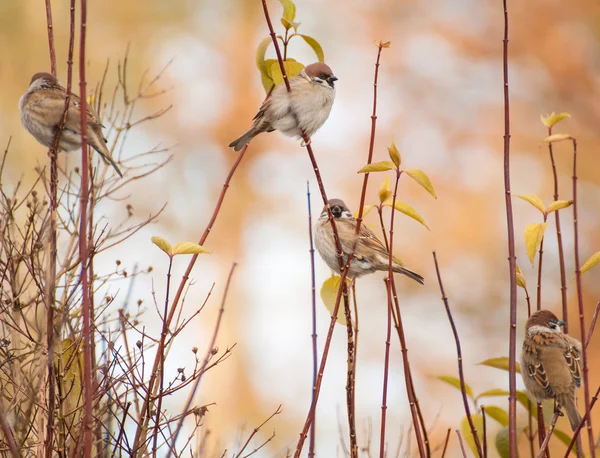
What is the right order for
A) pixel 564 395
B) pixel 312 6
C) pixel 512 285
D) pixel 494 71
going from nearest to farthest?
pixel 512 285 → pixel 564 395 → pixel 494 71 → pixel 312 6

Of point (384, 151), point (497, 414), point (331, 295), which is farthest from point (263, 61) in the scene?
point (384, 151)

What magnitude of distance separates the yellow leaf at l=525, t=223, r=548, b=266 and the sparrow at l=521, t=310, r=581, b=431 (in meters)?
0.62

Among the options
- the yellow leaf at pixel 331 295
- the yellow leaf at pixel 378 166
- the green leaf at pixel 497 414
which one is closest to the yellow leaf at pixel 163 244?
the yellow leaf at pixel 378 166

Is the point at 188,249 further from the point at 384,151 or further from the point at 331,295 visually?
the point at 384,151

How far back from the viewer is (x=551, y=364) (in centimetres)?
250

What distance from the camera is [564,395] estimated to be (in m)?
2.39

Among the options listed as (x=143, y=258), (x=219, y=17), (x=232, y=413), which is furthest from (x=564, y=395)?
(x=219, y=17)

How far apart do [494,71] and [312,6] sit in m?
2.74

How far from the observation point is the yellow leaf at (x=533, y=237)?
166cm

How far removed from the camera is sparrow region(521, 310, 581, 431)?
7.52 ft

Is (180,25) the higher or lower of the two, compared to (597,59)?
higher

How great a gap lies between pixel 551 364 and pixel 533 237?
99 centimetres

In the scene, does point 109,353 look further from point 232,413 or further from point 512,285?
point 232,413

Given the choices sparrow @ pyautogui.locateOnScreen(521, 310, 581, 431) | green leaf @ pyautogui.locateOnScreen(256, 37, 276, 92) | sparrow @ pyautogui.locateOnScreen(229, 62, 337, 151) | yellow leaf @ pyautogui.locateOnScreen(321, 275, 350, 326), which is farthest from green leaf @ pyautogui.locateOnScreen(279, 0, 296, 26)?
sparrow @ pyautogui.locateOnScreen(521, 310, 581, 431)
